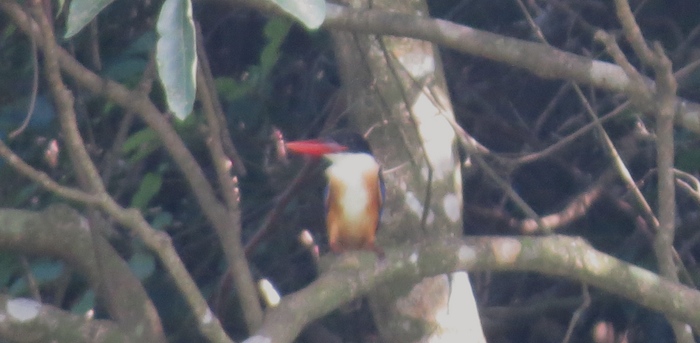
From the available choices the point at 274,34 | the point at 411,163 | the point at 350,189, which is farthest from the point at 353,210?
the point at 274,34

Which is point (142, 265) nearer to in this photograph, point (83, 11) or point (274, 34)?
point (274, 34)

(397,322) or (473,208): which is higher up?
(397,322)

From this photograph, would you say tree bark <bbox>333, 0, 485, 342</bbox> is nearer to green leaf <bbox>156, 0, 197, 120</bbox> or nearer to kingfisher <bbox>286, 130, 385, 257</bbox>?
kingfisher <bbox>286, 130, 385, 257</bbox>

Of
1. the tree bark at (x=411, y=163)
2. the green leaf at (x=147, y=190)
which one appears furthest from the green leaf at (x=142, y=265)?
the tree bark at (x=411, y=163)

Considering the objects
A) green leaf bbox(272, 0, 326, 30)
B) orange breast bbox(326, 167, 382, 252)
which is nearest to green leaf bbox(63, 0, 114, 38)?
green leaf bbox(272, 0, 326, 30)

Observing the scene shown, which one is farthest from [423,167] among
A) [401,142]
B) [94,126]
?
[94,126]

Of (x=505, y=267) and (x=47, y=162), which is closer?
(x=505, y=267)

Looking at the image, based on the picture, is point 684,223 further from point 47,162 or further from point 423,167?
point 47,162

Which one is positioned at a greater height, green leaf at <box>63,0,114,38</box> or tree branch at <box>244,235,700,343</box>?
green leaf at <box>63,0,114,38</box>
